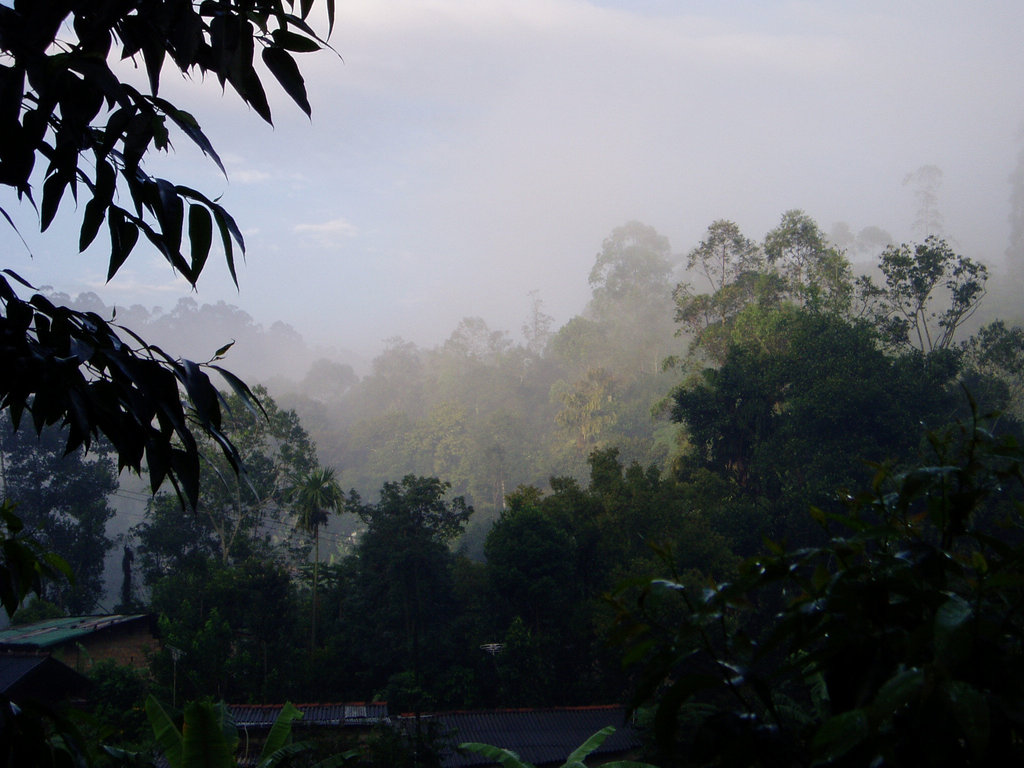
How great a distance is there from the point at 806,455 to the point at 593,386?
20.2 m

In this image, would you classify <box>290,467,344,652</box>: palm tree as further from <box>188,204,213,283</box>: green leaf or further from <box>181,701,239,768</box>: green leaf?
<box>188,204,213,283</box>: green leaf

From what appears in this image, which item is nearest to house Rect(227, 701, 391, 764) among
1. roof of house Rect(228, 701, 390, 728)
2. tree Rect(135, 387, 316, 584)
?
roof of house Rect(228, 701, 390, 728)

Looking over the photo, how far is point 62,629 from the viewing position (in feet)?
53.0

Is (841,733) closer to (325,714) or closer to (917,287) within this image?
(325,714)

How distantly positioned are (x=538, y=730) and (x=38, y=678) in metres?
8.25

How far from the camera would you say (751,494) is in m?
19.8

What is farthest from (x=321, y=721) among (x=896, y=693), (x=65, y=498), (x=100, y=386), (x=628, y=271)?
(x=628, y=271)

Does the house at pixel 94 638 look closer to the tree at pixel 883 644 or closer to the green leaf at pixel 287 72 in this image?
the green leaf at pixel 287 72

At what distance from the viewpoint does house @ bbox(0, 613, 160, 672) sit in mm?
15250

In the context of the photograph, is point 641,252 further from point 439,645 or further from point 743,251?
point 439,645

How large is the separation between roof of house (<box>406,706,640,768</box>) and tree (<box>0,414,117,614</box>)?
14851mm

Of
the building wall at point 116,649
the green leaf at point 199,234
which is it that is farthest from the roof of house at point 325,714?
the green leaf at point 199,234

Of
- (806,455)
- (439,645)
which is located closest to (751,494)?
(806,455)

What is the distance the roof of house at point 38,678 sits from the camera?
1203cm
